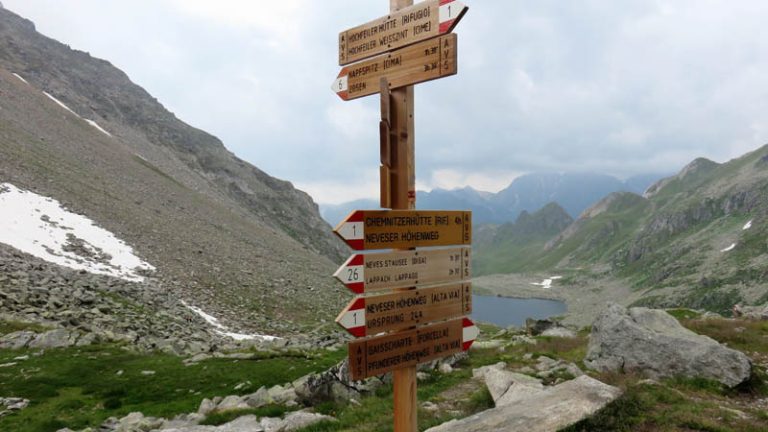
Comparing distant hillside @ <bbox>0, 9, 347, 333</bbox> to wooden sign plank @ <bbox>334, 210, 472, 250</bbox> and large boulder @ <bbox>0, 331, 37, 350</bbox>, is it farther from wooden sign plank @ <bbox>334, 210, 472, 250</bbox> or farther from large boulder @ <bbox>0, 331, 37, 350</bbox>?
wooden sign plank @ <bbox>334, 210, 472, 250</bbox>

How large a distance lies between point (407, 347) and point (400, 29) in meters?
5.16

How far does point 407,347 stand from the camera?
279 inches

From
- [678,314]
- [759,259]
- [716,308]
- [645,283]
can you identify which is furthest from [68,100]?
[645,283]

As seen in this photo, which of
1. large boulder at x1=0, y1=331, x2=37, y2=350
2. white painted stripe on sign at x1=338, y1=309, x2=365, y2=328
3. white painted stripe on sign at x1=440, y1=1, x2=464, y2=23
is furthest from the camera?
large boulder at x1=0, y1=331, x2=37, y2=350

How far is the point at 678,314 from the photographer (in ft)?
118

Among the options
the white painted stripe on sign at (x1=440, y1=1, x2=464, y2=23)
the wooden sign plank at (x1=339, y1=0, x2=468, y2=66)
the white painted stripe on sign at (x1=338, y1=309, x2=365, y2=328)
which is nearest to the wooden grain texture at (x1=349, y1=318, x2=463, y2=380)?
the white painted stripe on sign at (x1=338, y1=309, x2=365, y2=328)

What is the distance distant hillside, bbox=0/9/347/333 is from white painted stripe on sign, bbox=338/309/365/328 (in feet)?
103

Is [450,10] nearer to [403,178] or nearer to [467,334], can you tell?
[403,178]

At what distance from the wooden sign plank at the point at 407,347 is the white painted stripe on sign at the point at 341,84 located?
4.40 m

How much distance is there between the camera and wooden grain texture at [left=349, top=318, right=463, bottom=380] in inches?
256

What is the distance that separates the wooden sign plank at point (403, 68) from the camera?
7.01m

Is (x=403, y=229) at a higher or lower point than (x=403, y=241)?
higher

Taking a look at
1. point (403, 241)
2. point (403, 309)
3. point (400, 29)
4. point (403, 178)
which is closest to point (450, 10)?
point (400, 29)

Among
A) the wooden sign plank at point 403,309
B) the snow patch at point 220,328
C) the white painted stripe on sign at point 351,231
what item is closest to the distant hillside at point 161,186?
the snow patch at point 220,328
